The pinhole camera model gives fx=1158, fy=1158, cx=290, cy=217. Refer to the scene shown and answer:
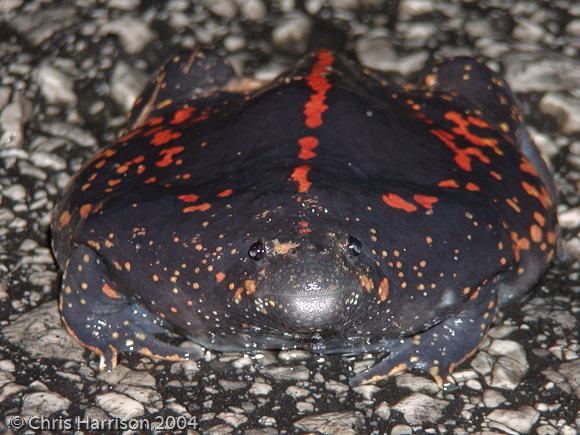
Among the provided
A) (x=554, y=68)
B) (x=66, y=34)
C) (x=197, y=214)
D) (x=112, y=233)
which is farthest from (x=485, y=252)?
(x=66, y=34)

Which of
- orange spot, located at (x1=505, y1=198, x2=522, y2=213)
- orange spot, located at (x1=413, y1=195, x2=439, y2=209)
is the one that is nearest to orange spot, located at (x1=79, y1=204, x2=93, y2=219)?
orange spot, located at (x1=413, y1=195, x2=439, y2=209)

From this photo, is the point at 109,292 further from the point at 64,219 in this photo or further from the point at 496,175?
the point at 496,175

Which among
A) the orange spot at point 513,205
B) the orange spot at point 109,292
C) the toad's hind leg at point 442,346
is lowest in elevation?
the toad's hind leg at point 442,346

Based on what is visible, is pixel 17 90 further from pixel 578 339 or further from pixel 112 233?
pixel 578 339

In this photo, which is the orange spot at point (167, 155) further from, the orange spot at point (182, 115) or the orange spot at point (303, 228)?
the orange spot at point (303, 228)

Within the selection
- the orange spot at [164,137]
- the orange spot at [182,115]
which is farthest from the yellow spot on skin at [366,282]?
the orange spot at [182,115]

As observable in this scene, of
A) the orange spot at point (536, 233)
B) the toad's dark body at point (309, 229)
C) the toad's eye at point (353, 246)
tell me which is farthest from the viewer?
the orange spot at point (536, 233)

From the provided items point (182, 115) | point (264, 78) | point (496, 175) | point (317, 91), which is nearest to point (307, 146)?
point (317, 91)
